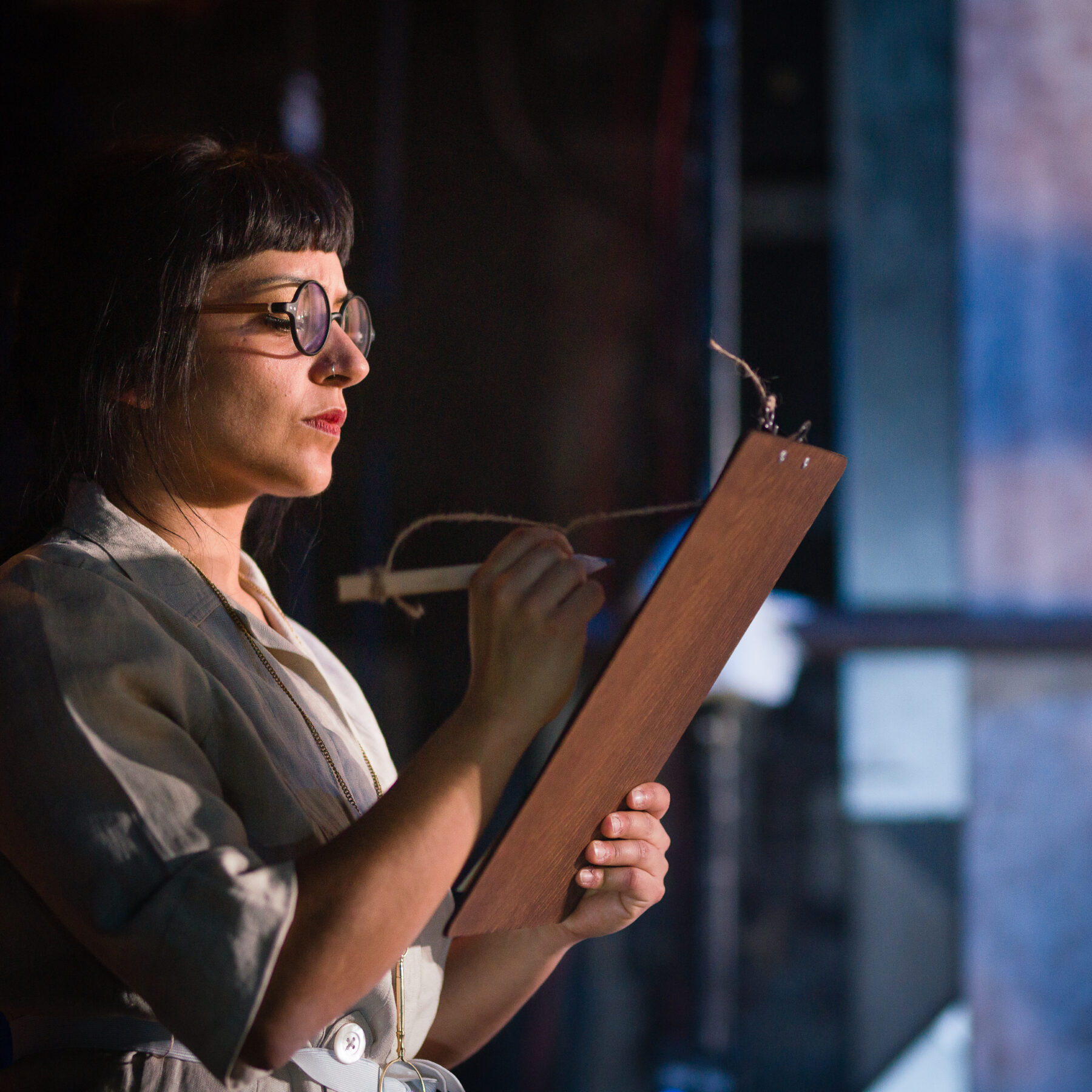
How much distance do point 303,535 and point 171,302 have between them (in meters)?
0.39

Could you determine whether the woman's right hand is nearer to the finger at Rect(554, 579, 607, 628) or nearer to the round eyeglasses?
the finger at Rect(554, 579, 607, 628)

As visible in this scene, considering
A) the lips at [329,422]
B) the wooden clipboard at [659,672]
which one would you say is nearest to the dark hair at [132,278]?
the lips at [329,422]

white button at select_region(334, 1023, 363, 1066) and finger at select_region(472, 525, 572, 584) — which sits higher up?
finger at select_region(472, 525, 572, 584)

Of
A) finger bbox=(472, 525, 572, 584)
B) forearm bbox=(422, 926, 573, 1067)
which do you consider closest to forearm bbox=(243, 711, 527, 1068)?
finger bbox=(472, 525, 572, 584)

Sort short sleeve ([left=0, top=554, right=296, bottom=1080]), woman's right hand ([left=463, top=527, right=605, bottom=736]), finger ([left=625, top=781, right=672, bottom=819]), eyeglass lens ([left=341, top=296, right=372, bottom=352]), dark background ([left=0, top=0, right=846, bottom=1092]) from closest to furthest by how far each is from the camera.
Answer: short sleeve ([left=0, top=554, right=296, bottom=1080])
woman's right hand ([left=463, top=527, right=605, bottom=736])
finger ([left=625, top=781, right=672, bottom=819])
eyeglass lens ([left=341, top=296, right=372, bottom=352])
dark background ([left=0, top=0, right=846, bottom=1092])

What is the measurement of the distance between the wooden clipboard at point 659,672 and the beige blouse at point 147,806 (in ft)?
0.49

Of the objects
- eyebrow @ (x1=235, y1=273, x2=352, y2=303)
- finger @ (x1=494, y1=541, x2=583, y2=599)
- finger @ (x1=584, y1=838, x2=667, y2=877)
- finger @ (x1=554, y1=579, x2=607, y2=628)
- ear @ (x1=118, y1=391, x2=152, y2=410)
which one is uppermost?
eyebrow @ (x1=235, y1=273, x2=352, y2=303)

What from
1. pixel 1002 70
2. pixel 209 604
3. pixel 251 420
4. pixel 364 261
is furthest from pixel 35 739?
pixel 1002 70

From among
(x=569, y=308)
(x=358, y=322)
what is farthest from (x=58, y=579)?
(x=569, y=308)

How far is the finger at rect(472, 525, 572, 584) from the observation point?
2.43 feet

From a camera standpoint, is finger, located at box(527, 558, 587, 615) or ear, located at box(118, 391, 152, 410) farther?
ear, located at box(118, 391, 152, 410)

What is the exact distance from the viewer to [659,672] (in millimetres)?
706

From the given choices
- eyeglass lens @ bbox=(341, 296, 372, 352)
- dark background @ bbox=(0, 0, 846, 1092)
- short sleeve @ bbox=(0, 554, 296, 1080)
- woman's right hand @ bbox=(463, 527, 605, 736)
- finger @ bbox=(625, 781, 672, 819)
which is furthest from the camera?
dark background @ bbox=(0, 0, 846, 1092)

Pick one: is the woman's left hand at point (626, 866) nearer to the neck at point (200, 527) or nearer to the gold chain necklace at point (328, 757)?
the gold chain necklace at point (328, 757)
